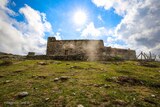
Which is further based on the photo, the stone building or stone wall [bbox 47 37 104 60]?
stone wall [bbox 47 37 104 60]

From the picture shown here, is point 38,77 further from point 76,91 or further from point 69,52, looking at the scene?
point 69,52

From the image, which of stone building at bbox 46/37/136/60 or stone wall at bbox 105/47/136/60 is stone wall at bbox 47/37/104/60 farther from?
stone wall at bbox 105/47/136/60

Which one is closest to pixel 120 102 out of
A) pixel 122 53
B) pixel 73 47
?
pixel 73 47

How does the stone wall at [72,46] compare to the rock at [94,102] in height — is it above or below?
above

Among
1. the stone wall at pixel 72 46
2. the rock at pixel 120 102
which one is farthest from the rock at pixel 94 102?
the stone wall at pixel 72 46

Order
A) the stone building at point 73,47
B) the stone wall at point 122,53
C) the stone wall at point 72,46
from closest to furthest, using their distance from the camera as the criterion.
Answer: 1. the stone building at point 73,47
2. the stone wall at point 72,46
3. the stone wall at point 122,53

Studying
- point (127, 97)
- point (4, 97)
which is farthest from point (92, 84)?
point (4, 97)

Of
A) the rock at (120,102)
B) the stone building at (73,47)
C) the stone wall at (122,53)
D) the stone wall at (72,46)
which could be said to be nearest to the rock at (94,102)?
the rock at (120,102)

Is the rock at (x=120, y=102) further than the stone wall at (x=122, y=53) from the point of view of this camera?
No

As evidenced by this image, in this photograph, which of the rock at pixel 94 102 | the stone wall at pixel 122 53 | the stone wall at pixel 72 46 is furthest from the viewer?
the stone wall at pixel 122 53

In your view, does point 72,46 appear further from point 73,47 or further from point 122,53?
point 122,53

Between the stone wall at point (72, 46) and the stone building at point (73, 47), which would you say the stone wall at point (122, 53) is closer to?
the stone building at point (73, 47)

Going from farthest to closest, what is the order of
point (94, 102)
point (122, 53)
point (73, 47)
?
1. point (122, 53)
2. point (73, 47)
3. point (94, 102)

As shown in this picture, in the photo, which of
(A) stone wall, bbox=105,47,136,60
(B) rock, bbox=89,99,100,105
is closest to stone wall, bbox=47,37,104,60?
(A) stone wall, bbox=105,47,136,60
